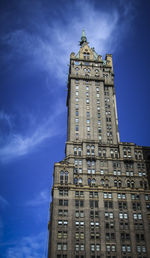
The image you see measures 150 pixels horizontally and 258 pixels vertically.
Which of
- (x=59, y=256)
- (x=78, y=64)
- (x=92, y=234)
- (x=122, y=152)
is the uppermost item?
(x=78, y=64)

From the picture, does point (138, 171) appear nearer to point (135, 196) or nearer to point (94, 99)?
point (135, 196)

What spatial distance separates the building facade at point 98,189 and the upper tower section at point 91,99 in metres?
0.43

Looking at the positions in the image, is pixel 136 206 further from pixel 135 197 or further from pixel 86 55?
pixel 86 55

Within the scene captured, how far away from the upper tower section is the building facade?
43 centimetres

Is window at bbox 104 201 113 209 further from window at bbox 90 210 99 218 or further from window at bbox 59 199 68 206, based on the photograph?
window at bbox 59 199 68 206

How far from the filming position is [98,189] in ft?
322

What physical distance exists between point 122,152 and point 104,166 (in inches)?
405

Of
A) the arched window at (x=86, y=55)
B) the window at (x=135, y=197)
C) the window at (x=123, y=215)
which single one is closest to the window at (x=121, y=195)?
the window at (x=135, y=197)

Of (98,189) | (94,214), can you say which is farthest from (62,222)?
(98,189)

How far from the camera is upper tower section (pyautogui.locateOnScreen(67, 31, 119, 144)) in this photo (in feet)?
389

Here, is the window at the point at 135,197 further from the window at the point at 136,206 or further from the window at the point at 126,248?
the window at the point at 126,248

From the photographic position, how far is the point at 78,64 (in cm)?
14462

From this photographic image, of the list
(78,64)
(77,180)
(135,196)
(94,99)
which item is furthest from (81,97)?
(135,196)

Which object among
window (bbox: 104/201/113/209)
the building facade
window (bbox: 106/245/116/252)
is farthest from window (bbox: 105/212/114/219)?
window (bbox: 106/245/116/252)
